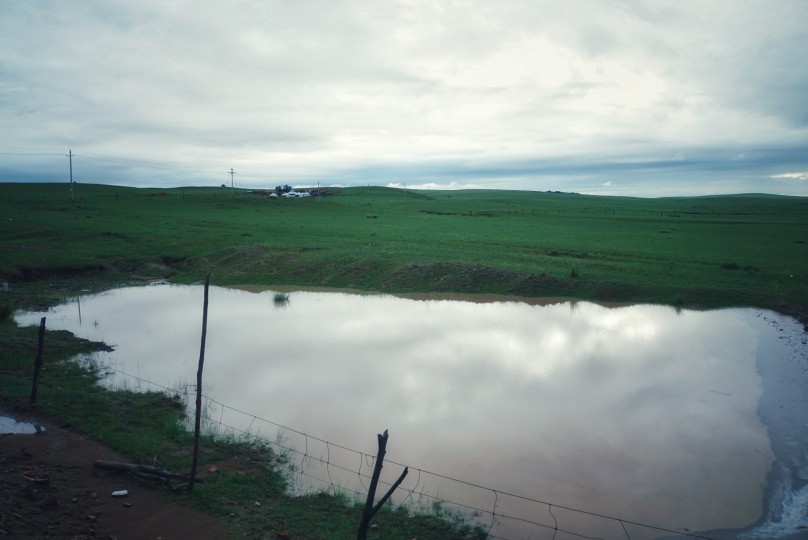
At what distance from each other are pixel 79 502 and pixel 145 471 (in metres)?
1.06

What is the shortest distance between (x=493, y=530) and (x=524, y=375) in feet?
27.4

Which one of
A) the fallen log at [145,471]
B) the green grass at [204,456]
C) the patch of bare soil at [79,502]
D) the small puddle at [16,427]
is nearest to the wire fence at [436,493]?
the green grass at [204,456]

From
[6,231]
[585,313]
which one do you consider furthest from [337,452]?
[6,231]

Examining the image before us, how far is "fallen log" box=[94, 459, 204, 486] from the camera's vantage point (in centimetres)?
897

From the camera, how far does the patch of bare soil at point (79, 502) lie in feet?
24.8

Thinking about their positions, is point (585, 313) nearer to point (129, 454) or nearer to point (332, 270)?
point (332, 270)

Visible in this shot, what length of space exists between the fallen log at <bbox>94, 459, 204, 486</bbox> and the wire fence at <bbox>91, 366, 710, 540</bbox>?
6.32 feet

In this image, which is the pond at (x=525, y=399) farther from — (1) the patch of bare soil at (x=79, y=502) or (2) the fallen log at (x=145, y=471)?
(1) the patch of bare soil at (x=79, y=502)

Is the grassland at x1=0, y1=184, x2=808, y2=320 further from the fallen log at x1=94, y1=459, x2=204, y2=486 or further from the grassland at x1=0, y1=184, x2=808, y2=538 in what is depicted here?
the fallen log at x1=94, y1=459, x2=204, y2=486

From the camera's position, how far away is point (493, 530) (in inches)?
343

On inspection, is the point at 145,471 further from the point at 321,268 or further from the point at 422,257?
the point at 422,257

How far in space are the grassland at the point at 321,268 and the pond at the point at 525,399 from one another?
4.52 ft

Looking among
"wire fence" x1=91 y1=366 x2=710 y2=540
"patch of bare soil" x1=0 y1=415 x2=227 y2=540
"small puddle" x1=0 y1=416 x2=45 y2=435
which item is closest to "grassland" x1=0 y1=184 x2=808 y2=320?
"small puddle" x1=0 y1=416 x2=45 y2=435

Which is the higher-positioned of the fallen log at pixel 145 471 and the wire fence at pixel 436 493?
the fallen log at pixel 145 471
